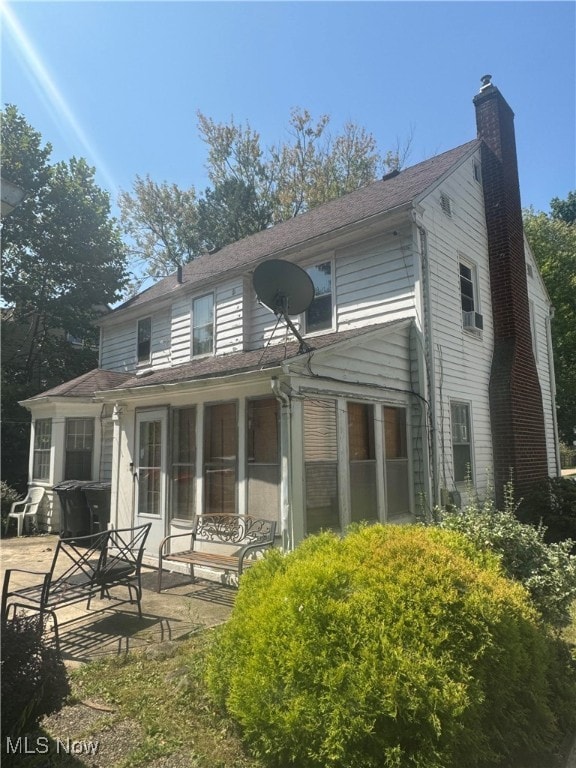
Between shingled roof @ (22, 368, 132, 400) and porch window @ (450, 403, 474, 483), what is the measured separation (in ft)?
28.6

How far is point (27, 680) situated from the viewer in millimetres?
2584

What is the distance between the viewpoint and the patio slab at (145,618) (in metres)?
4.42

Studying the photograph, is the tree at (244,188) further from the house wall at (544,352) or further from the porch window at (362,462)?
the porch window at (362,462)

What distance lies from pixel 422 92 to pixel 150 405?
28.4 ft

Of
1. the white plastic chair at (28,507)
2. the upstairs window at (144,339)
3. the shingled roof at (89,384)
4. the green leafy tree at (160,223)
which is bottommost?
the white plastic chair at (28,507)

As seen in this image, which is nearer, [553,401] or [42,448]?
[42,448]

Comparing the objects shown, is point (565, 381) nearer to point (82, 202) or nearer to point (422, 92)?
point (422, 92)

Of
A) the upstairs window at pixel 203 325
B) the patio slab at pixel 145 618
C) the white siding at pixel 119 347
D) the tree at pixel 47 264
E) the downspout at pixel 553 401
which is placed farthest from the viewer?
the tree at pixel 47 264

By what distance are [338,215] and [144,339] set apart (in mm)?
6460

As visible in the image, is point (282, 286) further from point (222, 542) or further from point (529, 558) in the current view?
point (529, 558)

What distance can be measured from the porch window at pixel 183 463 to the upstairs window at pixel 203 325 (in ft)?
11.2

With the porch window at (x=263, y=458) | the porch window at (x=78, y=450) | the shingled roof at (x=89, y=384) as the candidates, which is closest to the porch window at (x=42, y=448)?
the porch window at (x=78, y=450)

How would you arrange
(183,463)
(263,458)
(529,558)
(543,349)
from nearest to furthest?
(529,558), (263,458), (183,463), (543,349)

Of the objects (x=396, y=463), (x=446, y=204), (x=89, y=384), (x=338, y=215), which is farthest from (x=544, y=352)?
(x=89, y=384)
